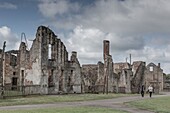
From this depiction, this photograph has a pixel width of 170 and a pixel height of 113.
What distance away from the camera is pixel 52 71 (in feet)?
171

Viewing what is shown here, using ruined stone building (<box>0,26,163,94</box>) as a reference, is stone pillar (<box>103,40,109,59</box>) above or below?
Result: above

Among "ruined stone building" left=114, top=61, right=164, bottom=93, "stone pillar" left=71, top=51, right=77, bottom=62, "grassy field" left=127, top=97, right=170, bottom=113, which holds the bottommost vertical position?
"grassy field" left=127, top=97, right=170, bottom=113

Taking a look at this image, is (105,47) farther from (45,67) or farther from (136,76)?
(136,76)

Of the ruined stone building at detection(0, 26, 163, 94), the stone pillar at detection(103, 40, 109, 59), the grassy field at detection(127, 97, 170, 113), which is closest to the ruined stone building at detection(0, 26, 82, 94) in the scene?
the ruined stone building at detection(0, 26, 163, 94)

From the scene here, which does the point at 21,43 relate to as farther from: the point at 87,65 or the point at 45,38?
the point at 87,65

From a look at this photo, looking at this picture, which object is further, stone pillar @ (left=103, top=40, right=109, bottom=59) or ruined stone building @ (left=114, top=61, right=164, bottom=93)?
ruined stone building @ (left=114, top=61, right=164, bottom=93)

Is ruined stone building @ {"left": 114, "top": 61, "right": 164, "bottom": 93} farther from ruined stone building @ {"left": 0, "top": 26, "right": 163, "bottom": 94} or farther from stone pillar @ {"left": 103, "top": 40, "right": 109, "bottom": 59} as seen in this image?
stone pillar @ {"left": 103, "top": 40, "right": 109, "bottom": 59}

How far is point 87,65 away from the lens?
A: 71688 mm

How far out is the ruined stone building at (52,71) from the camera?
50.5m

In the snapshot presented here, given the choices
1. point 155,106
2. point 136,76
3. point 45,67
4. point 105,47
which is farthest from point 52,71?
point 136,76

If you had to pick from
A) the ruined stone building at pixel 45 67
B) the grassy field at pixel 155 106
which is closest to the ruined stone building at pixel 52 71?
the ruined stone building at pixel 45 67

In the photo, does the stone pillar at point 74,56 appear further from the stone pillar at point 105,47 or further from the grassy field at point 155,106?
the grassy field at point 155,106

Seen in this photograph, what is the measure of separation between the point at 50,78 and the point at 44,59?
10.2ft

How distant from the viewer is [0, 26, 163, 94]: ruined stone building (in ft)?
166
